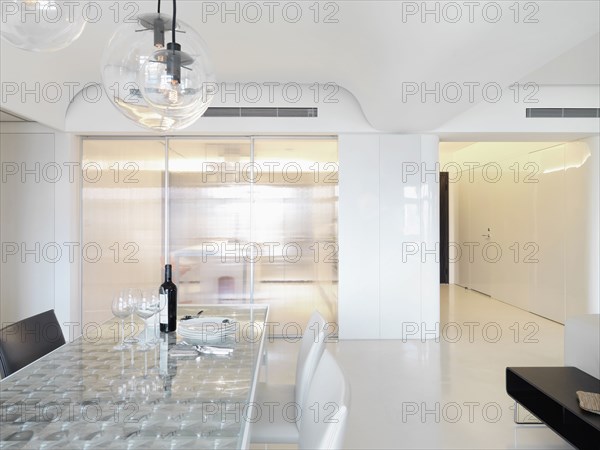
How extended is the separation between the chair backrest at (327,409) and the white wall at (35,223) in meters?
4.32

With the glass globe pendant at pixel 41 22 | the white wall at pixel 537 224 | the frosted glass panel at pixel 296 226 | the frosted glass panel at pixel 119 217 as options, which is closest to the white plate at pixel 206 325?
the glass globe pendant at pixel 41 22

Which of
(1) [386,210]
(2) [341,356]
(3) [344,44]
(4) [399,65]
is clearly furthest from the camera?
(1) [386,210]

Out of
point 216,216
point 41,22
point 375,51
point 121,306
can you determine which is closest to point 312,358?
point 121,306

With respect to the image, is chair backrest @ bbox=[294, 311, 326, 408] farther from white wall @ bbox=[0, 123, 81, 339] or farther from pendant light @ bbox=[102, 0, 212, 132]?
white wall @ bbox=[0, 123, 81, 339]

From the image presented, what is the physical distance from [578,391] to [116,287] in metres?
4.55

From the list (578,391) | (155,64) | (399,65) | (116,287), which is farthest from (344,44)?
(116,287)

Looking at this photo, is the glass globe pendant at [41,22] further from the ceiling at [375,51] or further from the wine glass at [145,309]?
the ceiling at [375,51]

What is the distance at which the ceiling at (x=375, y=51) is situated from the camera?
246cm

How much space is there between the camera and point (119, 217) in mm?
5102

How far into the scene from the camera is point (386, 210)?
5.05 m

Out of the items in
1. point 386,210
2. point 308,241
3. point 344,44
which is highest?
point 344,44

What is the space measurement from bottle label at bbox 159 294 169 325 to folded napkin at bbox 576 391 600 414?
2.09m

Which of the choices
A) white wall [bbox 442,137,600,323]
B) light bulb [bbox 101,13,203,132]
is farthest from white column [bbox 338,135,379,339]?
light bulb [bbox 101,13,203,132]

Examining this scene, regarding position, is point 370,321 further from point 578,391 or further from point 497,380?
point 578,391
